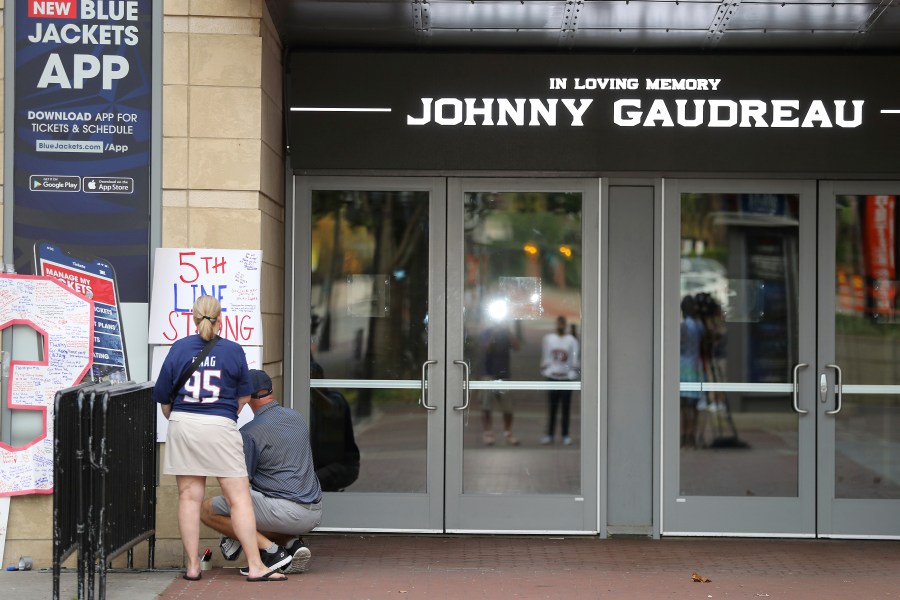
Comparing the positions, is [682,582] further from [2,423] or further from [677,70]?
[2,423]

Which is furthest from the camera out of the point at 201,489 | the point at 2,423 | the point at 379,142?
the point at 379,142

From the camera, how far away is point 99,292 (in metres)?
7.15

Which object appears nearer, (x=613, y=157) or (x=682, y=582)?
(x=682, y=582)

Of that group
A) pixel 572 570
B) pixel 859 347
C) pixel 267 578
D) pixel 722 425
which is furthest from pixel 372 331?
pixel 859 347

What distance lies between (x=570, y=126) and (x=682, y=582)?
3263 millimetres

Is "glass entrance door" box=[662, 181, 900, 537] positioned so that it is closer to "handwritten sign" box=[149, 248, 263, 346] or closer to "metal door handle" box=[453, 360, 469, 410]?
"metal door handle" box=[453, 360, 469, 410]

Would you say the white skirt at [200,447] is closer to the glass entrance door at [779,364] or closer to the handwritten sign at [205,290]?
the handwritten sign at [205,290]

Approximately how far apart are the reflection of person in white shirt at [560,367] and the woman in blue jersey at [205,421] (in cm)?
255

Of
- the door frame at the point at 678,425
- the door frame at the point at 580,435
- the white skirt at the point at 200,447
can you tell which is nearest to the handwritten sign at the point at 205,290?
the white skirt at the point at 200,447

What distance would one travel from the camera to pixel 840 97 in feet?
26.5

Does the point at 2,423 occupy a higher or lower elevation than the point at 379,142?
lower

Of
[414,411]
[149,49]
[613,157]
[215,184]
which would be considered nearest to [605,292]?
[613,157]

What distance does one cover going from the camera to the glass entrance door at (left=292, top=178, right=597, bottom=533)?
8289 millimetres

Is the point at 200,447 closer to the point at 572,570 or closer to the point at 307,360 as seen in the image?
the point at 307,360
